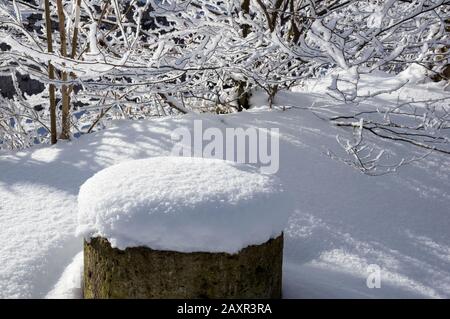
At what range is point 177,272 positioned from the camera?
216 cm

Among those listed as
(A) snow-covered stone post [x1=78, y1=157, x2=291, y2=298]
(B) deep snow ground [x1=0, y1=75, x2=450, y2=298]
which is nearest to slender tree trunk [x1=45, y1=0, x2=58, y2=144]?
(B) deep snow ground [x1=0, y1=75, x2=450, y2=298]

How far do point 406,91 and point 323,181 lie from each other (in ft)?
7.44

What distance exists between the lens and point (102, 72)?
2910 mm

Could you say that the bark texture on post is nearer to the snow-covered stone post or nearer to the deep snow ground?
the snow-covered stone post

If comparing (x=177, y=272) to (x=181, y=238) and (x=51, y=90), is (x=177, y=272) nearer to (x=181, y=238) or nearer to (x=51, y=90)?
(x=181, y=238)

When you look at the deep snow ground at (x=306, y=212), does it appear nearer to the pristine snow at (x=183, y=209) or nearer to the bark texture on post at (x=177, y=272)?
the bark texture on post at (x=177, y=272)

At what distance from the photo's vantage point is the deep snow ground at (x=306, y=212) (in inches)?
107
